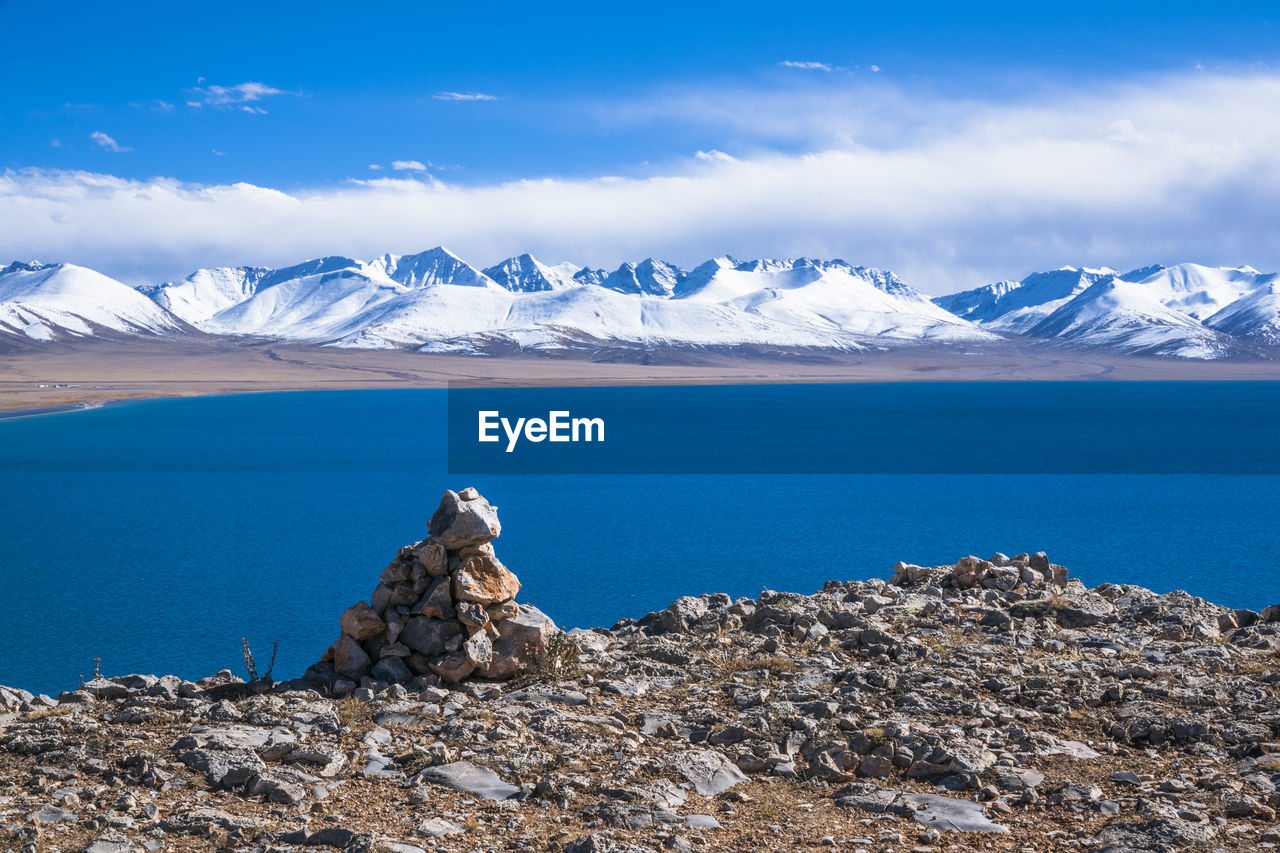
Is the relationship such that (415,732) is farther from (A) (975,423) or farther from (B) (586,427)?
(A) (975,423)

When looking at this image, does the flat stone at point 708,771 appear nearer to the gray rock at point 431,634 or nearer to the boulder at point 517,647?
the boulder at point 517,647

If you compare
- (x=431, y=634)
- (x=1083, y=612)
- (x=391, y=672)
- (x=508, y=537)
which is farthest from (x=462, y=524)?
(x=508, y=537)

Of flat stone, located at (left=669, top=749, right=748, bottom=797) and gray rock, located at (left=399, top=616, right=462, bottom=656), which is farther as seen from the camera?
gray rock, located at (left=399, top=616, right=462, bottom=656)

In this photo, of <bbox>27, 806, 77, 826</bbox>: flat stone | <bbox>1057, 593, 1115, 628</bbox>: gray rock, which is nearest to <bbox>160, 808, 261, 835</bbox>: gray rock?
<bbox>27, 806, 77, 826</bbox>: flat stone

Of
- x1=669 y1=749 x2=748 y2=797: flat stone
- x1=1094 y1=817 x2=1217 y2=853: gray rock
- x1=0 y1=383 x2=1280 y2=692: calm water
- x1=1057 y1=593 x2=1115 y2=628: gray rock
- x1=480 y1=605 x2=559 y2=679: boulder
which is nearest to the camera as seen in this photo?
x1=1094 y1=817 x2=1217 y2=853: gray rock

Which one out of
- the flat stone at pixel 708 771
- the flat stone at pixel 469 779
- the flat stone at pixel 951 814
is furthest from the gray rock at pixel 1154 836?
the flat stone at pixel 469 779

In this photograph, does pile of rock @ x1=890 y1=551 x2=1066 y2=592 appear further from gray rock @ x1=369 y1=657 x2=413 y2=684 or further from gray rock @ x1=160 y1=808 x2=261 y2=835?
gray rock @ x1=160 y1=808 x2=261 y2=835
